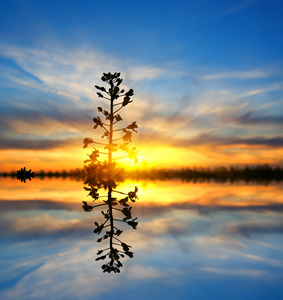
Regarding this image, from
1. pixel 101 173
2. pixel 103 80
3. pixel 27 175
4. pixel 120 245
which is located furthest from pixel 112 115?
pixel 27 175

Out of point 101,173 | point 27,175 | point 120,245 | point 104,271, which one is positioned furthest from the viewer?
point 27,175

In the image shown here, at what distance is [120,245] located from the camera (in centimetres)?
366

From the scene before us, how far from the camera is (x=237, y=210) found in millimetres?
6594

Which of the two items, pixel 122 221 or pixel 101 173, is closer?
pixel 122 221

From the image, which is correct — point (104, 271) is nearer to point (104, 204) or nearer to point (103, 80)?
point (104, 204)

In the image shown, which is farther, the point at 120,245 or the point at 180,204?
the point at 180,204

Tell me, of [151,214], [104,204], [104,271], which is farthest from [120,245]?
[104,204]

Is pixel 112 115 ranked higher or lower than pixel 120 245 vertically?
higher

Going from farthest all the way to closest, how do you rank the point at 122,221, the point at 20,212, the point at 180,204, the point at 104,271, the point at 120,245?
the point at 180,204 < the point at 20,212 < the point at 122,221 < the point at 120,245 < the point at 104,271

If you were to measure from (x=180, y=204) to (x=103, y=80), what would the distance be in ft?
11.1

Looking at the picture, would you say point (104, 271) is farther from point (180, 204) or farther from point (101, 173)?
point (101, 173)

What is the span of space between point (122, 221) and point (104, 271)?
207cm

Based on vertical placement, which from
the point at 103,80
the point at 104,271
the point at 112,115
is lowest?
the point at 104,271

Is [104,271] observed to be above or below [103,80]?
below
